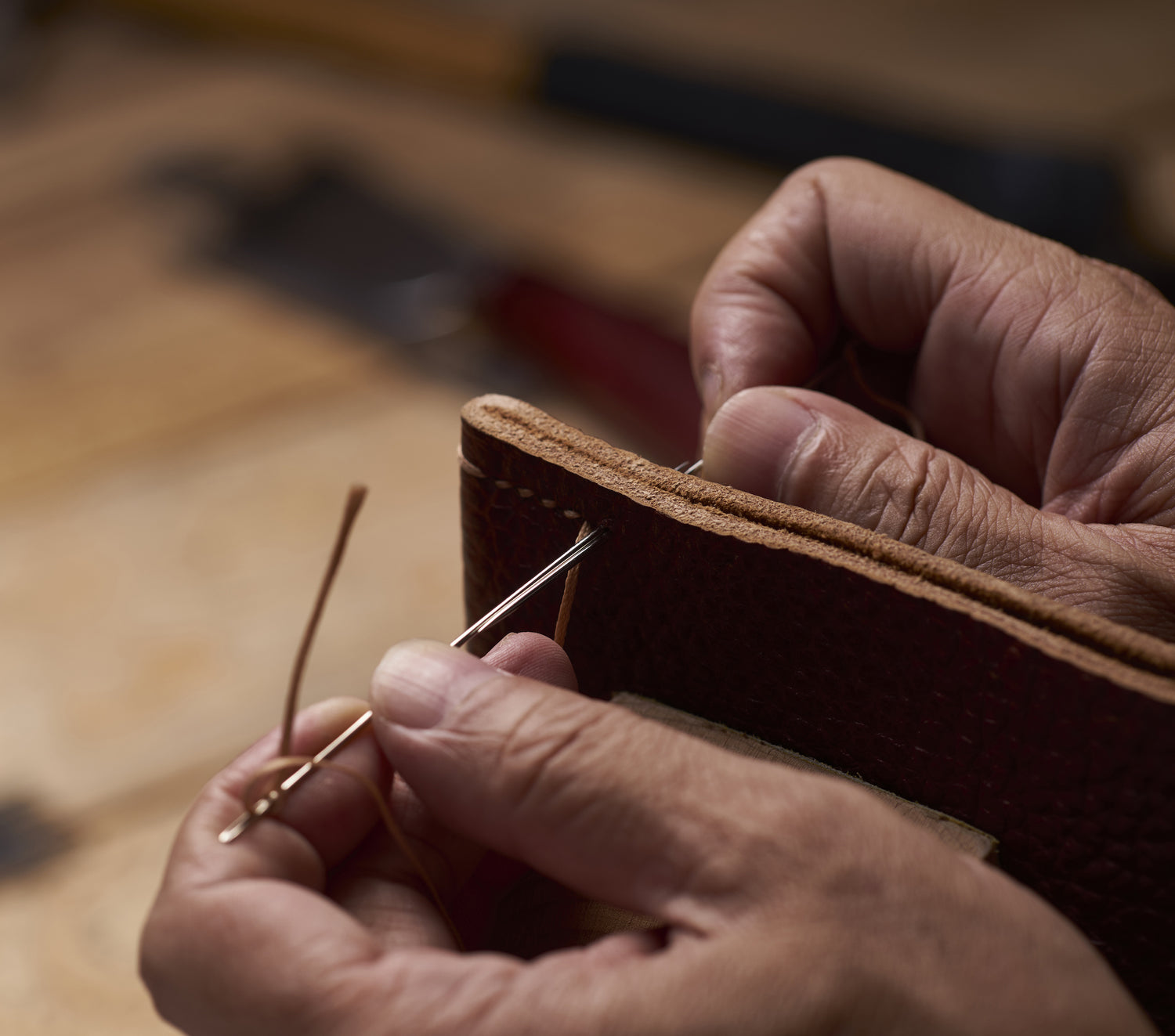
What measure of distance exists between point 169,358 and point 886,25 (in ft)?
5.04

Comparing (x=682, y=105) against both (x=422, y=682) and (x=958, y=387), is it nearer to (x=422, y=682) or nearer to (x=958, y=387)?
(x=958, y=387)

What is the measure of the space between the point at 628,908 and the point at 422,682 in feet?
0.42

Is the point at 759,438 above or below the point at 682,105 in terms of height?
below

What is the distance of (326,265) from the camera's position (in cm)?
159

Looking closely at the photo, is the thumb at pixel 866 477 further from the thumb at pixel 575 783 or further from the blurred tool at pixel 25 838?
the blurred tool at pixel 25 838

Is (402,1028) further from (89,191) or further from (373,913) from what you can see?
(89,191)

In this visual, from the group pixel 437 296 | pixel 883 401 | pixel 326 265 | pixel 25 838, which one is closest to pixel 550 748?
pixel 883 401

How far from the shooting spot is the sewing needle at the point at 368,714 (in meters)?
0.50

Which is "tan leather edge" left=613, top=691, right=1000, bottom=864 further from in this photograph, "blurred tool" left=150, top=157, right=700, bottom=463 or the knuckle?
"blurred tool" left=150, top=157, right=700, bottom=463

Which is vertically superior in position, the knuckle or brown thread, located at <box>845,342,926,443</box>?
brown thread, located at <box>845,342,926,443</box>

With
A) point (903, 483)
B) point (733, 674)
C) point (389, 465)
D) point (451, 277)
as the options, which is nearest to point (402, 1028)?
point (733, 674)

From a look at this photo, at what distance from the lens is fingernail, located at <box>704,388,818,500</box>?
665mm

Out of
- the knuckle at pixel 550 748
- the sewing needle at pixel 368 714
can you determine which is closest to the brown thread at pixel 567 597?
the sewing needle at pixel 368 714

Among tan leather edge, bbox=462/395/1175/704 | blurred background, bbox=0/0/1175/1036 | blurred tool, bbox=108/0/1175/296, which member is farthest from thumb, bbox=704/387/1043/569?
blurred tool, bbox=108/0/1175/296
